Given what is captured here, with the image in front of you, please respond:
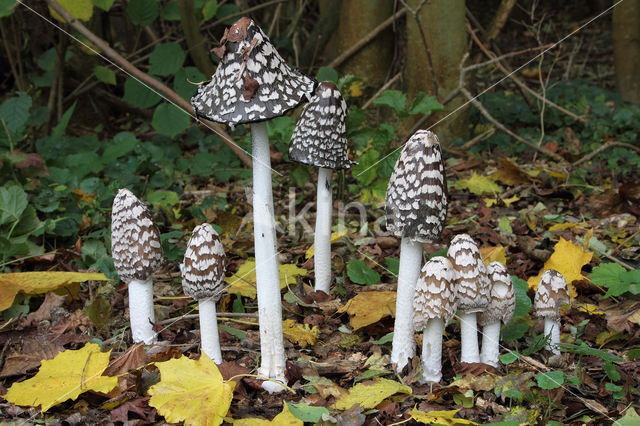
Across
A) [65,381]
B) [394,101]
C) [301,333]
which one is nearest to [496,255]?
[301,333]

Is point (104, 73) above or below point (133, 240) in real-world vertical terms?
above

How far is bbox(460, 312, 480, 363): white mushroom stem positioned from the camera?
10.5 feet

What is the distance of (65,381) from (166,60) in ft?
14.7

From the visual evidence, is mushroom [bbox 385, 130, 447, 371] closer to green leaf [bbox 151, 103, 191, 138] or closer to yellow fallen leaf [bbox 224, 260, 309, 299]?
yellow fallen leaf [bbox 224, 260, 309, 299]

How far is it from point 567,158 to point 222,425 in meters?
5.72

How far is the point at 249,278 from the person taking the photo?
4.27 meters

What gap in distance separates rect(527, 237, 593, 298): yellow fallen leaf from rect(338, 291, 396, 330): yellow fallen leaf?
1.09m

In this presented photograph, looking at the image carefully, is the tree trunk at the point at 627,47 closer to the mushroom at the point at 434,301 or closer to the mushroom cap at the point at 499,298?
the mushroom cap at the point at 499,298

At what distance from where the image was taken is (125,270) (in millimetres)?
3428

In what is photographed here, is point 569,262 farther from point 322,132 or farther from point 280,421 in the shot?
point 280,421

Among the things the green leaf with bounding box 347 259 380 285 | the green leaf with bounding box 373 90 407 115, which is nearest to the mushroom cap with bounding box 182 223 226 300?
the green leaf with bounding box 347 259 380 285

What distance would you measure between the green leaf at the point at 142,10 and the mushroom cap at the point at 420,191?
470 cm

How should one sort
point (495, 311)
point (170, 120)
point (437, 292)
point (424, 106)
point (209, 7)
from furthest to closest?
point (209, 7) < point (170, 120) < point (424, 106) < point (495, 311) < point (437, 292)

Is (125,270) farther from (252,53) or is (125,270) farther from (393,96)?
(393,96)
